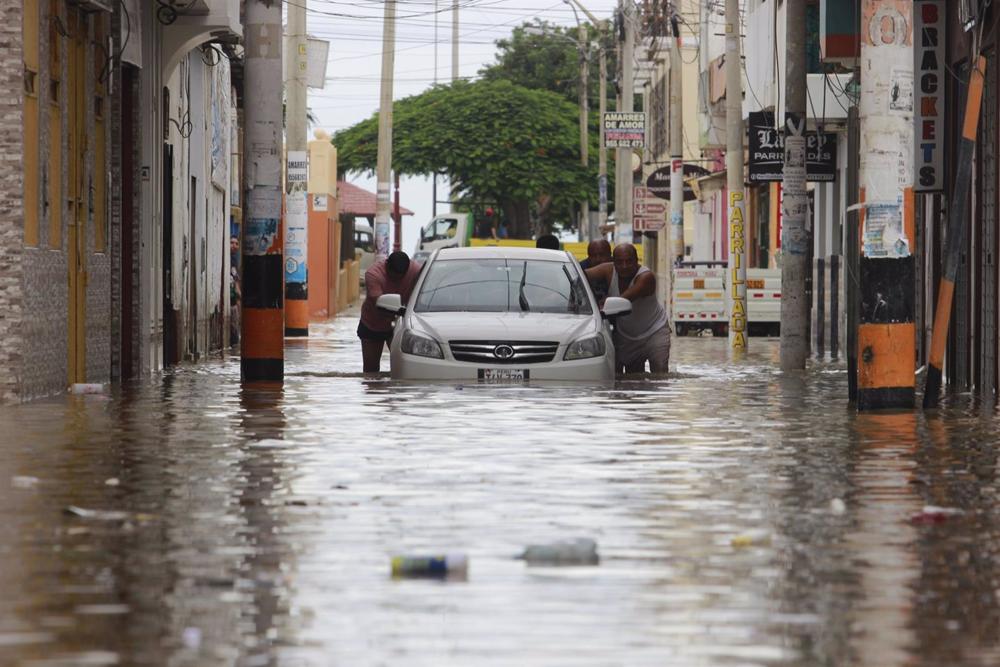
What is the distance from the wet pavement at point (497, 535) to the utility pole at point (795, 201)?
1096 cm

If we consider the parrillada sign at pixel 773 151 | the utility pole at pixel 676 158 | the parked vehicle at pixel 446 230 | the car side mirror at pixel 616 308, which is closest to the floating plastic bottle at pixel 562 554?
the car side mirror at pixel 616 308

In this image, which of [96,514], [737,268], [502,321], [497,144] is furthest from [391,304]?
[497,144]

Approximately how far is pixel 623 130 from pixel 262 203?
29534mm

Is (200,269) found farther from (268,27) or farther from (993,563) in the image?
(993,563)

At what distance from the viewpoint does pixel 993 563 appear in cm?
809

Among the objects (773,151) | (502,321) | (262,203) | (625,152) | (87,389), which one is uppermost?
(625,152)

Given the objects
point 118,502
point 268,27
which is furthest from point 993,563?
point 268,27

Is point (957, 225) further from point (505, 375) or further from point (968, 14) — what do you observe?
point (505, 375)

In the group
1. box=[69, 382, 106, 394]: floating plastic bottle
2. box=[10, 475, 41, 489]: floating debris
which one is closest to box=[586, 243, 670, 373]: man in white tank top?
box=[69, 382, 106, 394]: floating plastic bottle

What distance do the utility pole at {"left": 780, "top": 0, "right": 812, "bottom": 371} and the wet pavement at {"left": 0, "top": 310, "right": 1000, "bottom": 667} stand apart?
1096cm

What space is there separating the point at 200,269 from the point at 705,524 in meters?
22.8

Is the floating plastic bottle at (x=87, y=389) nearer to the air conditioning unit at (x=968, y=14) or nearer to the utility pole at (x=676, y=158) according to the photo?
the air conditioning unit at (x=968, y=14)

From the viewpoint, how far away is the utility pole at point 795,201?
27156 millimetres

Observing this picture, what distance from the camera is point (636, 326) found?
2189 centimetres
